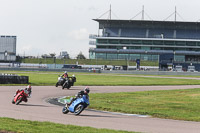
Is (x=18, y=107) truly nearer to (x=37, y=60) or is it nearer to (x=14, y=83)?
(x=14, y=83)

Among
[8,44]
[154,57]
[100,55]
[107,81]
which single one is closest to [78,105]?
[107,81]

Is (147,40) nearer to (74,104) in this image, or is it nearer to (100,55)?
(100,55)

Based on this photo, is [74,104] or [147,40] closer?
[74,104]

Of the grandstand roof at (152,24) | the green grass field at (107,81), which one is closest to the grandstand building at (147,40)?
the grandstand roof at (152,24)

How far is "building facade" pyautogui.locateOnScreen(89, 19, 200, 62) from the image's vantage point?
141000 millimetres

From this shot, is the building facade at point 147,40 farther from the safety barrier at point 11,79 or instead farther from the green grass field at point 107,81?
the safety barrier at point 11,79

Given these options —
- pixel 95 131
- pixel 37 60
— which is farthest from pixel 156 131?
pixel 37 60

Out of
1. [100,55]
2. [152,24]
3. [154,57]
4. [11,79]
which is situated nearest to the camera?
[11,79]

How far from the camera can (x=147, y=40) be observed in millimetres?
143125

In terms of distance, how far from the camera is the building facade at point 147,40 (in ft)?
463

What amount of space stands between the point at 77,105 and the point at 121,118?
1.93 meters

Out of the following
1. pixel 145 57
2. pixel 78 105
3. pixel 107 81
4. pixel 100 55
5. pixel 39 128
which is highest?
pixel 100 55

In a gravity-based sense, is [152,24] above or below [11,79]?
above

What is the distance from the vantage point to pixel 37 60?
414 feet
